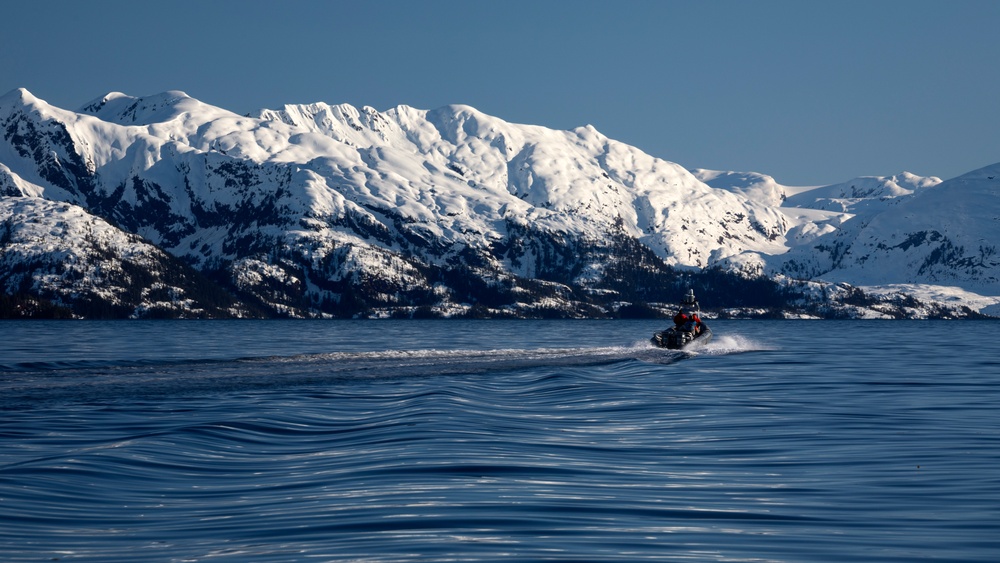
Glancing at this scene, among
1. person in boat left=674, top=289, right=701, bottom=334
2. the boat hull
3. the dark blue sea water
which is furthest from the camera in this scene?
person in boat left=674, top=289, right=701, bottom=334

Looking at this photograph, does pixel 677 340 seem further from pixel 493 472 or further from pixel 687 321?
pixel 493 472

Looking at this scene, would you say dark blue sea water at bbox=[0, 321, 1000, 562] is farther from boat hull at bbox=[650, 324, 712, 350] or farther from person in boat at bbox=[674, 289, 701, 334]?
person in boat at bbox=[674, 289, 701, 334]

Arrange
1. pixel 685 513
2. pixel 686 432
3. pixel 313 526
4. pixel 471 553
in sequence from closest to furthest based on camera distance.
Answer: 1. pixel 471 553
2. pixel 313 526
3. pixel 685 513
4. pixel 686 432

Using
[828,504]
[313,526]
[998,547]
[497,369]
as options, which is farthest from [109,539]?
[497,369]

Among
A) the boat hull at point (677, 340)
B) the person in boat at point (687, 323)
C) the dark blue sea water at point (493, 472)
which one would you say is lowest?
the dark blue sea water at point (493, 472)

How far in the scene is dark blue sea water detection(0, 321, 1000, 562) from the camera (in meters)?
21.5

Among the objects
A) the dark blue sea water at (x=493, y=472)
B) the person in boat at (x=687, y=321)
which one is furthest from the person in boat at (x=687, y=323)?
the dark blue sea water at (x=493, y=472)

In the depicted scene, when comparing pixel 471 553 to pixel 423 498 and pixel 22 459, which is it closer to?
pixel 423 498

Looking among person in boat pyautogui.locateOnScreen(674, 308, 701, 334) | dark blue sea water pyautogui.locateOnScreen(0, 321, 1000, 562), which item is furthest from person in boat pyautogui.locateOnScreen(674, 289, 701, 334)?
dark blue sea water pyautogui.locateOnScreen(0, 321, 1000, 562)

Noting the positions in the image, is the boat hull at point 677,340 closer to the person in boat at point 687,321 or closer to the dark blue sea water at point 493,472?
the person in boat at point 687,321

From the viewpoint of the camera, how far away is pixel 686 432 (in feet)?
125

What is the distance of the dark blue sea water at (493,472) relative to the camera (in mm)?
21453

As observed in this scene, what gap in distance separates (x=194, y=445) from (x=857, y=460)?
62.8ft

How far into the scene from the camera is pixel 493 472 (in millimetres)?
29188
